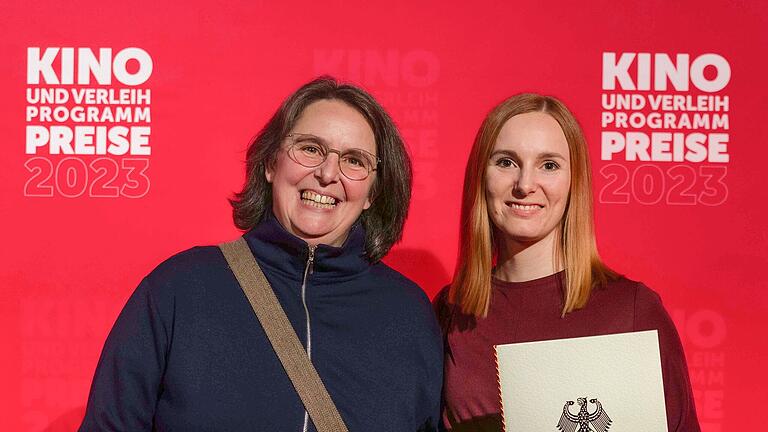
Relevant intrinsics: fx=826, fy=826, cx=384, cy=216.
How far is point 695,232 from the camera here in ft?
10.1

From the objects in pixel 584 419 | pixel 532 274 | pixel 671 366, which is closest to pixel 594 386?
pixel 584 419

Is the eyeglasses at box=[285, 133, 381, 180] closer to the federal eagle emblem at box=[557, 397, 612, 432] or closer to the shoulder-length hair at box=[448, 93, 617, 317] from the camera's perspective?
the shoulder-length hair at box=[448, 93, 617, 317]

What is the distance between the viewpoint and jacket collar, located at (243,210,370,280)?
1938 millimetres

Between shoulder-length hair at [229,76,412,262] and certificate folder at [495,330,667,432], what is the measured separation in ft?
1.81

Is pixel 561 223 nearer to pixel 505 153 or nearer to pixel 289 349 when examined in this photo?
pixel 505 153

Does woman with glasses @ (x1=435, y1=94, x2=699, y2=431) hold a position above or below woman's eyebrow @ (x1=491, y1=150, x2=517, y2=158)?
below

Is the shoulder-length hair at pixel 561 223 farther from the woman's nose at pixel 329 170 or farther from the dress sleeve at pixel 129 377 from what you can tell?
the dress sleeve at pixel 129 377

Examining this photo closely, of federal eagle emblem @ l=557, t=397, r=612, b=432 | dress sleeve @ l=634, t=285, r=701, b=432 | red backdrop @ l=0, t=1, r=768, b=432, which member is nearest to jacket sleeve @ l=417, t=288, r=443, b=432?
federal eagle emblem @ l=557, t=397, r=612, b=432

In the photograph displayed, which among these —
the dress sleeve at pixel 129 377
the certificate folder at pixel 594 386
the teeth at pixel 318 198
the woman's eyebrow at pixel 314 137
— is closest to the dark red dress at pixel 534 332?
the certificate folder at pixel 594 386

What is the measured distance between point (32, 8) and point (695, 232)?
2597 millimetres

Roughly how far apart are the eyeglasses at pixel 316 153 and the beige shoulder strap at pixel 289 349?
28 centimetres

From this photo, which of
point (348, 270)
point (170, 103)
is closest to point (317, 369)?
point (348, 270)

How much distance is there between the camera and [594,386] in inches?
71.2

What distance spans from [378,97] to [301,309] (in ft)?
4.43
